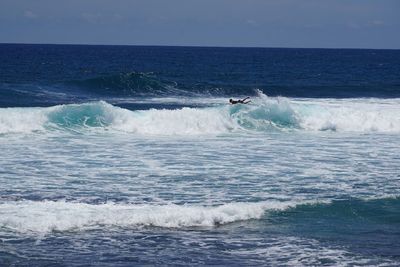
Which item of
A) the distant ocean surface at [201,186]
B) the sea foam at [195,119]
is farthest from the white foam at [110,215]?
the sea foam at [195,119]

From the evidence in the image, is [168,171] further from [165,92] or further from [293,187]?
[165,92]

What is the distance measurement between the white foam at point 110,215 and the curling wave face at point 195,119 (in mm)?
12123

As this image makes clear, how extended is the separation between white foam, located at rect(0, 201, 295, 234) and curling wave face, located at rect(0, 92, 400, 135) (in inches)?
477

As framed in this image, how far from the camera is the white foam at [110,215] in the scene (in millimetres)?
13609

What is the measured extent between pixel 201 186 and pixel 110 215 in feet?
12.1

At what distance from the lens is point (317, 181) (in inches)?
721

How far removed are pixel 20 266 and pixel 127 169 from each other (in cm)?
830

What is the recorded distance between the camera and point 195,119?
28.9m

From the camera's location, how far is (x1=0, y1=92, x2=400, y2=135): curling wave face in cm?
2761

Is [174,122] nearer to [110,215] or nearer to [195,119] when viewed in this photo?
[195,119]

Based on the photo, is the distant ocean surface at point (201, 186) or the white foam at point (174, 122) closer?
the distant ocean surface at point (201, 186)

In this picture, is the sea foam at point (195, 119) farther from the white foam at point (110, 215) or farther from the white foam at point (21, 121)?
the white foam at point (110, 215)

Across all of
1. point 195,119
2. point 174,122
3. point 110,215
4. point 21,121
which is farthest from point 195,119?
point 110,215

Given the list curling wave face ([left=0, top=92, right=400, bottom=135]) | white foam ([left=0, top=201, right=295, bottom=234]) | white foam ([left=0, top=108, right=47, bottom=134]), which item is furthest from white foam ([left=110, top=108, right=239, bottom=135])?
white foam ([left=0, top=201, right=295, bottom=234])
